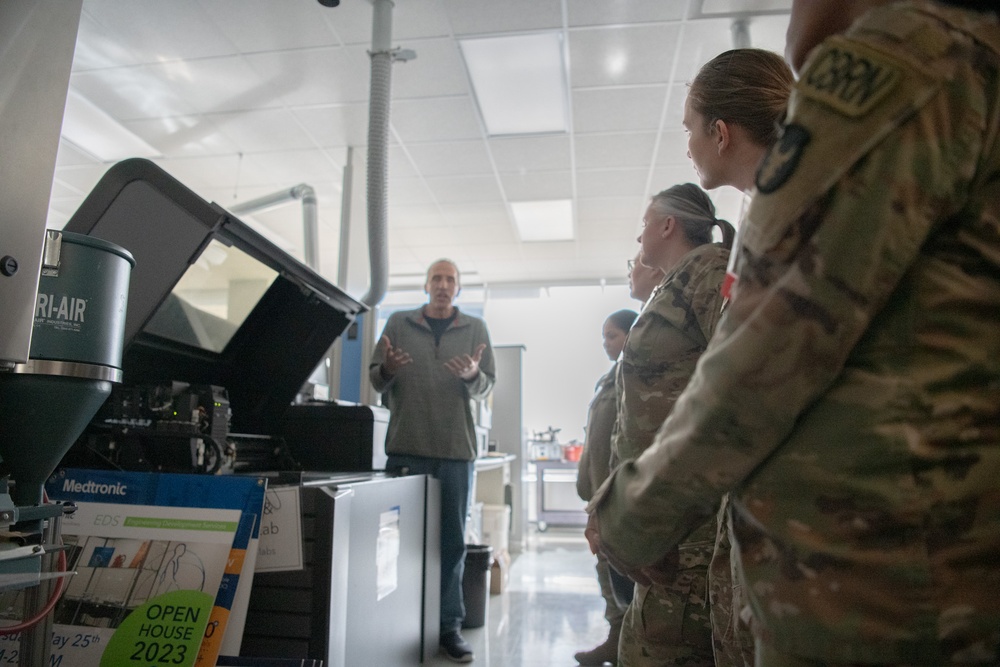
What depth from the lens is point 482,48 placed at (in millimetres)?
3162

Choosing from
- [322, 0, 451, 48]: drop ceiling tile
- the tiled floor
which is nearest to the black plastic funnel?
the tiled floor

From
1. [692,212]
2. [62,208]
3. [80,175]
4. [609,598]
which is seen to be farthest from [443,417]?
[62,208]

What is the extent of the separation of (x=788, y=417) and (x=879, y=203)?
0.17m

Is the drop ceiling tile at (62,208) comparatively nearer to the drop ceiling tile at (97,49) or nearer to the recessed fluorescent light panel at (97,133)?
the recessed fluorescent light panel at (97,133)

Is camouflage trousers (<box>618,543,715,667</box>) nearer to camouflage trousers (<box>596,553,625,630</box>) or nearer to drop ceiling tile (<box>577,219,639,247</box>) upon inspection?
camouflage trousers (<box>596,553,625,630</box>)

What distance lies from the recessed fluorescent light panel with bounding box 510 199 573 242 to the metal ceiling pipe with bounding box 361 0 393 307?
82.5 inches

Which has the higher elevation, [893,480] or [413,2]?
[413,2]

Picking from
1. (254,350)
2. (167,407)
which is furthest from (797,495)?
(254,350)

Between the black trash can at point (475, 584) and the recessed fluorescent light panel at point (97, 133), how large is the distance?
331 centimetres

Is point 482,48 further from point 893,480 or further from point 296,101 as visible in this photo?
point 893,480

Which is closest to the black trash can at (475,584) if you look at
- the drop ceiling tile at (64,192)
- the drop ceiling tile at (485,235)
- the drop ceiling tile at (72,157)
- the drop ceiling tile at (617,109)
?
the drop ceiling tile at (617,109)

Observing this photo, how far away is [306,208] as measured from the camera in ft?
14.0

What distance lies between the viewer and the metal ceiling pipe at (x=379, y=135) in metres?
2.88

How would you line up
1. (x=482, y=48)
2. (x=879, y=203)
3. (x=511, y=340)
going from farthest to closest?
(x=511, y=340) < (x=482, y=48) < (x=879, y=203)
